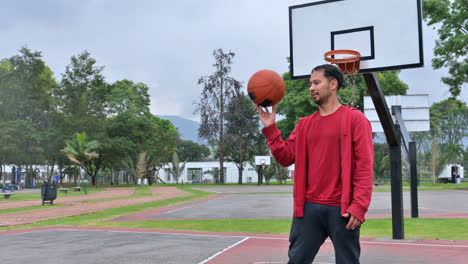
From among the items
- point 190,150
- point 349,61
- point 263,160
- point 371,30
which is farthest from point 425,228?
point 190,150

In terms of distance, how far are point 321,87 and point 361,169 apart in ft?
2.25

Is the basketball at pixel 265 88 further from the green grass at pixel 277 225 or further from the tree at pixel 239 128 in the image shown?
the tree at pixel 239 128

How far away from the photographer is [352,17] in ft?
23.2

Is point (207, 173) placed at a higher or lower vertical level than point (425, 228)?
lower

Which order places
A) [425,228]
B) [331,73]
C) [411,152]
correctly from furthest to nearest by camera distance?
1. [411,152]
2. [425,228]
3. [331,73]

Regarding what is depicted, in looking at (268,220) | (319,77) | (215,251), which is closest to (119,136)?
(268,220)

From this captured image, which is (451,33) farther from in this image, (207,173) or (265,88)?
(207,173)

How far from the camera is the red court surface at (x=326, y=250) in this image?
6.48 meters

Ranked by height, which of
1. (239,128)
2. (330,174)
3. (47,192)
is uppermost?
(239,128)

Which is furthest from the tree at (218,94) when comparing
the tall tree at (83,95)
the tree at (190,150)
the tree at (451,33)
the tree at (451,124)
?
the tree at (190,150)

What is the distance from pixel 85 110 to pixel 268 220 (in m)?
40.8

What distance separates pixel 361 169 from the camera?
10.3 feet

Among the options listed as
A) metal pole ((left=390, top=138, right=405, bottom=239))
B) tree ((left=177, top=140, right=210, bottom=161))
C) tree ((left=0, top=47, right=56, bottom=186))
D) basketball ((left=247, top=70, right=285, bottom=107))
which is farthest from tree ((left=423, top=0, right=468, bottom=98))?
tree ((left=177, top=140, right=210, bottom=161))

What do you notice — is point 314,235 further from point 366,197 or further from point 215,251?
point 215,251
